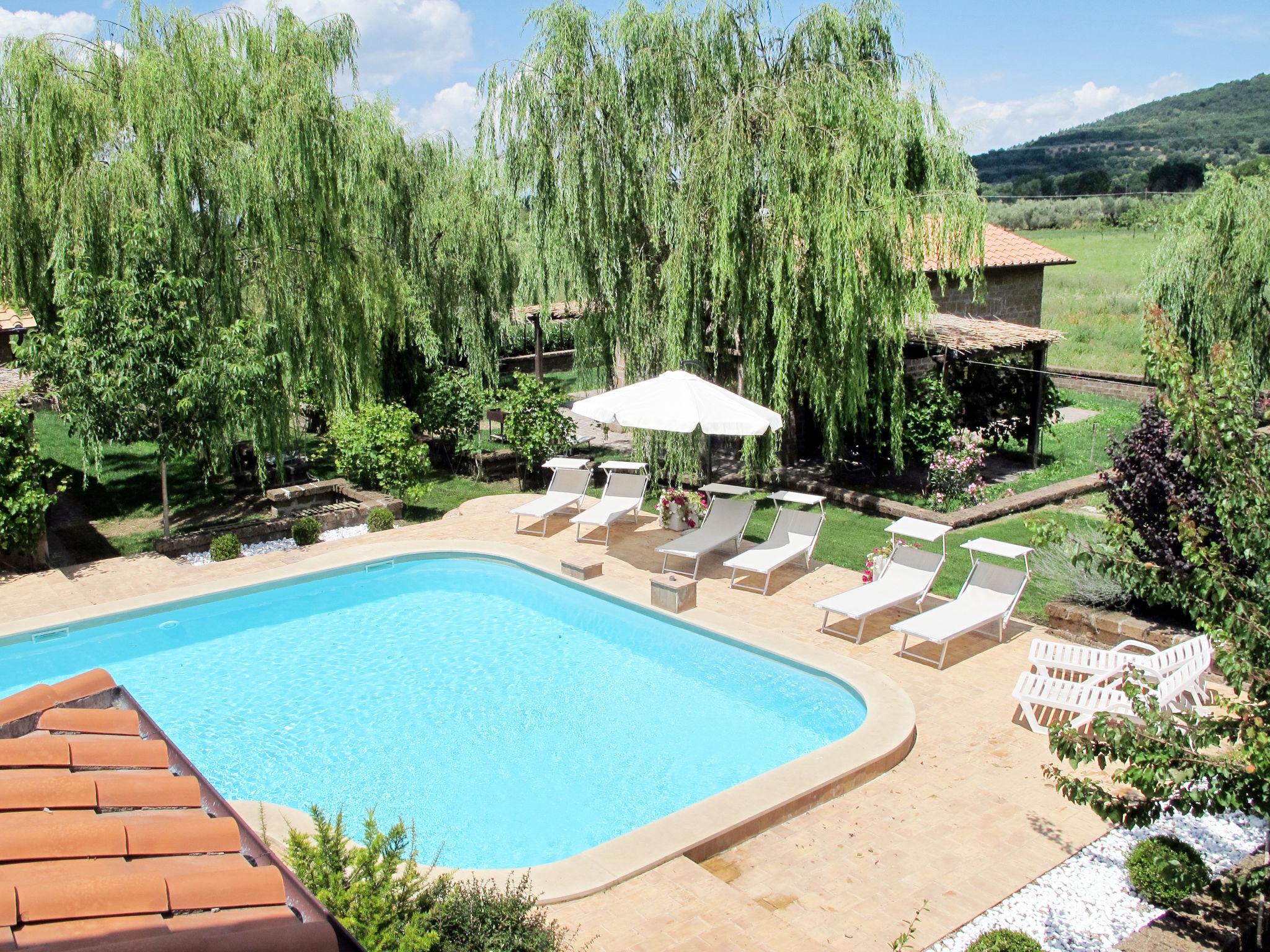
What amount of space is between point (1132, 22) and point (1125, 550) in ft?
147

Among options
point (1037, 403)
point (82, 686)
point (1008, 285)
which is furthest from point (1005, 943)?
point (1008, 285)

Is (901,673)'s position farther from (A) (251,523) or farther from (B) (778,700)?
(A) (251,523)

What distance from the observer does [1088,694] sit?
8.01 metres

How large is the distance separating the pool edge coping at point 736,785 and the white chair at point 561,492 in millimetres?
2638

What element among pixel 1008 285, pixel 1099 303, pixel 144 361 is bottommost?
pixel 1099 303

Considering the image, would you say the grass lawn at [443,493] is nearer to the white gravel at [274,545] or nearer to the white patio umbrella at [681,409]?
the white gravel at [274,545]

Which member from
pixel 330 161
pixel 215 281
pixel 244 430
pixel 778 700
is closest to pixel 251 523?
pixel 244 430

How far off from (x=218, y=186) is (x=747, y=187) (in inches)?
302

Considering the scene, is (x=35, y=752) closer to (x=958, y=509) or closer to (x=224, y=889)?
(x=224, y=889)

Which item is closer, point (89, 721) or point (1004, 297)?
point (89, 721)

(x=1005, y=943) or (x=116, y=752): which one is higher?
(x=116, y=752)

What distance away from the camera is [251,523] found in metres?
14.5

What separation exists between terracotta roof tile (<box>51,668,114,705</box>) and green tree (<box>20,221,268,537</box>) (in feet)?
27.2

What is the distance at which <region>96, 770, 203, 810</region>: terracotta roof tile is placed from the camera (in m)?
3.80
